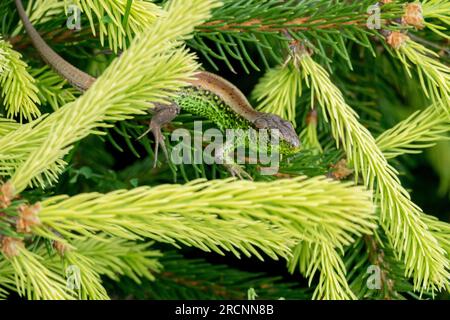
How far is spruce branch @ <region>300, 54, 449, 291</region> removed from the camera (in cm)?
135

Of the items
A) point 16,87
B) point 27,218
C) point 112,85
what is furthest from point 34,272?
point 16,87

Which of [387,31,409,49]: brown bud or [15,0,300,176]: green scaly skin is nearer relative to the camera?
[387,31,409,49]: brown bud

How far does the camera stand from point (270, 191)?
99 centimetres

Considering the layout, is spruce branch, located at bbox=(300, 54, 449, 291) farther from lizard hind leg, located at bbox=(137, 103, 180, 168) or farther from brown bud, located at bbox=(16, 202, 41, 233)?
brown bud, located at bbox=(16, 202, 41, 233)

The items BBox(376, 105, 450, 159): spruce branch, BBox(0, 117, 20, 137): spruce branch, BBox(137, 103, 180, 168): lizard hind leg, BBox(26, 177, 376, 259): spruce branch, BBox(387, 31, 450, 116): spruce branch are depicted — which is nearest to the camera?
BBox(26, 177, 376, 259): spruce branch

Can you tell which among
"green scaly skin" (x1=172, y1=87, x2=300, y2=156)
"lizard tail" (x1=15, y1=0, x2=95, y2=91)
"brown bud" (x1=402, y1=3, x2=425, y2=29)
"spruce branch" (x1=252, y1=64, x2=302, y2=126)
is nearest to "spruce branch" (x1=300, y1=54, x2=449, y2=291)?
"spruce branch" (x1=252, y1=64, x2=302, y2=126)

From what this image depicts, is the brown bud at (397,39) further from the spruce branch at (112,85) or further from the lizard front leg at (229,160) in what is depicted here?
the spruce branch at (112,85)

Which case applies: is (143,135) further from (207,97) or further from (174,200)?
(174,200)

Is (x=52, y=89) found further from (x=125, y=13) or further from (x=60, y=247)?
(x=60, y=247)

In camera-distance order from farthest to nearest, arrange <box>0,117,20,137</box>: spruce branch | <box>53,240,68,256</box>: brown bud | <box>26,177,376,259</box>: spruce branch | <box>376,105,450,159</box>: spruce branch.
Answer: <box>376,105,450,159</box>: spruce branch → <box>0,117,20,137</box>: spruce branch → <box>53,240,68,256</box>: brown bud → <box>26,177,376,259</box>: spruce branch

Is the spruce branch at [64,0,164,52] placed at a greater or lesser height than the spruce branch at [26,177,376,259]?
greater

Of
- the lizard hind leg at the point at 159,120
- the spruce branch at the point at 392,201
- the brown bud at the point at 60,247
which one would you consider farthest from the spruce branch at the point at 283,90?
the brown bud at the point at 60,247
